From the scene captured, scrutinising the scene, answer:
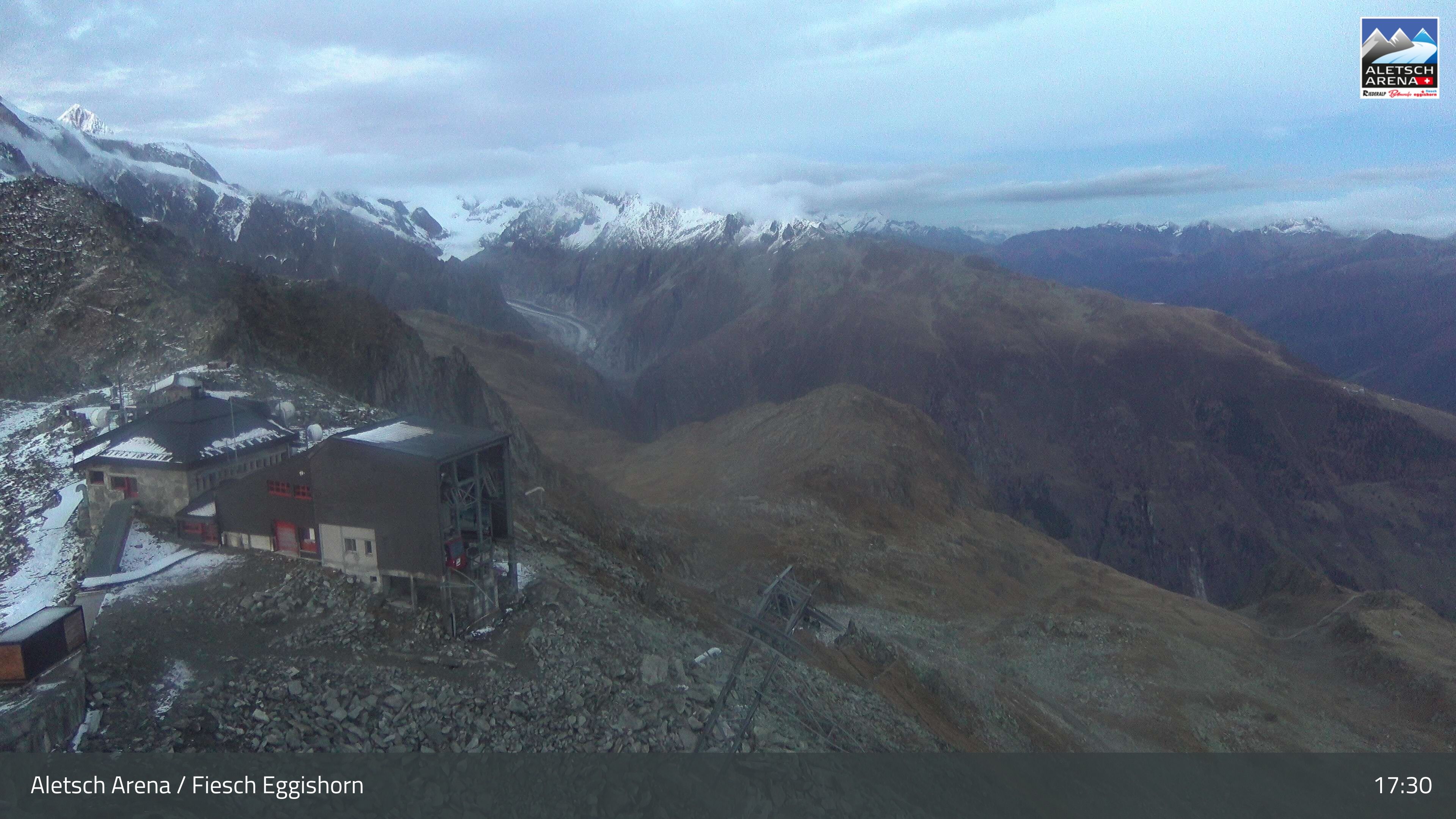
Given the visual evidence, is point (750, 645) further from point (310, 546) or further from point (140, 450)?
point (140, 450)

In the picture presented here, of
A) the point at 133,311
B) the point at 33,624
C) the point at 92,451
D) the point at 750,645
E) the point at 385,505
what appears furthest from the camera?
the point at 133,311

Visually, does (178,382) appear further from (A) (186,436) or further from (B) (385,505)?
(B) (385,505)

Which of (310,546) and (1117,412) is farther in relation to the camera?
(1117,412)

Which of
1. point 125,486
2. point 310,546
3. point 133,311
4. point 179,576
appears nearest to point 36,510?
point 125,486

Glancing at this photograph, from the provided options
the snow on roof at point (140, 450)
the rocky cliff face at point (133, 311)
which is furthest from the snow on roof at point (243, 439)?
the rocky cliff face at point (133, 311)

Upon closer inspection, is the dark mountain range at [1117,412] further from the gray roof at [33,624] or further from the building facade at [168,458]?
the gray roof at [33,624]

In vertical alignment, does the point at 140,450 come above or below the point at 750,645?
above

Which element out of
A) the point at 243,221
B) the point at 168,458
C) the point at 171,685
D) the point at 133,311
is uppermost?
the point at 243,221

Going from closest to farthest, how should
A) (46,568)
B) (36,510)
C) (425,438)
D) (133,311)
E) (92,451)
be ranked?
(425,438)
(46,568)
(92,451)
(36,510)
(133,311)
